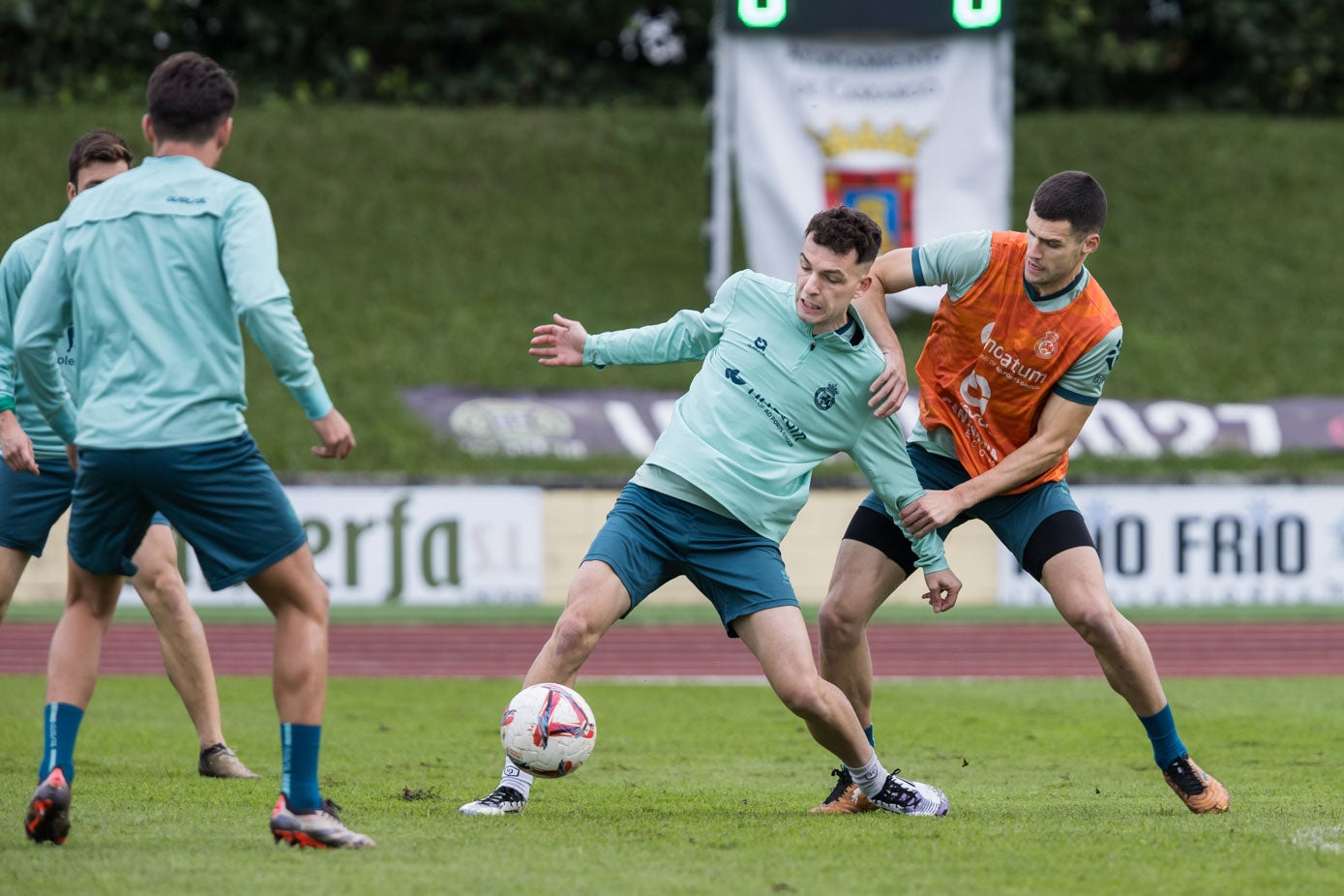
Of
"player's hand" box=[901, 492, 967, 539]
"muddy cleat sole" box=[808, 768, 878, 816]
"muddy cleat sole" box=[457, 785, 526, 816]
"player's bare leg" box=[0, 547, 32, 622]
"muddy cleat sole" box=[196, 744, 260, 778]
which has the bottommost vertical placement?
"muddy cleat sole" box=[196, 744, 260, 778]

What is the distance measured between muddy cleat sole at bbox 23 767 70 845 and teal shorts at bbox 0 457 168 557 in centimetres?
Answer: 191

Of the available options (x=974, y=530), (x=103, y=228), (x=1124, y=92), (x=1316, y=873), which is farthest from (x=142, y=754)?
(x=1124, y=92)

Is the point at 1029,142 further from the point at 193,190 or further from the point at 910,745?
the point at 193,190

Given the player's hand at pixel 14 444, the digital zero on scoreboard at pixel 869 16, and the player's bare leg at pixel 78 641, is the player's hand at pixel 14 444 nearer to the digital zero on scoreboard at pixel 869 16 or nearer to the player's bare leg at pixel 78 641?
the player's bare leg at pixel 78 641

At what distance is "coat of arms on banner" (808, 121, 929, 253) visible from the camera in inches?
→ 671

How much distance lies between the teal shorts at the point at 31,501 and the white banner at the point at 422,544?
849 centimetres

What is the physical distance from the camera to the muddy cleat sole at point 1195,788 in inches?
235

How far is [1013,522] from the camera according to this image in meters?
6.27

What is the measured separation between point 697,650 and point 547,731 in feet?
26.1

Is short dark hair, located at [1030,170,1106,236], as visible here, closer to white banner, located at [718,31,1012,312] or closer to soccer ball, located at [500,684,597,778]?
soccer ball, located at [500,684,597,778]

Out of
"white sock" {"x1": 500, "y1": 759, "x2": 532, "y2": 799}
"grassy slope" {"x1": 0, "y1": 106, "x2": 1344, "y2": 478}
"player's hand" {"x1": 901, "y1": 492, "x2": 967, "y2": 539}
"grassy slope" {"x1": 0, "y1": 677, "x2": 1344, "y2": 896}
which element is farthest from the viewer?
"grassy slope" {"x1": 0, "y1": 106, "x2": 1344, "y2": 478}

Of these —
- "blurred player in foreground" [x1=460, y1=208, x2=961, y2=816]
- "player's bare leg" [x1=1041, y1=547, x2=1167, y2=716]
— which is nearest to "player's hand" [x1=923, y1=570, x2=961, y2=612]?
"blurred player in foreground" [x1=460, y1=208, x2=961, y2=816]

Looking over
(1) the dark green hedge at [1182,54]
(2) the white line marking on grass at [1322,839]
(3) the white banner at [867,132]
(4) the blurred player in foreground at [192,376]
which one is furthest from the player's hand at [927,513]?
(1) the dark green hedge at [1182,54]

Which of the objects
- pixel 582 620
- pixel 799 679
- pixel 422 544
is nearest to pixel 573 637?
pixel 582 620
